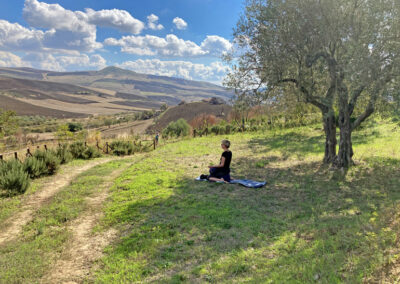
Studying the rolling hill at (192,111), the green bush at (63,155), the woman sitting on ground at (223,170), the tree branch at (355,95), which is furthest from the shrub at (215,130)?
the rolling hill at (192,111)

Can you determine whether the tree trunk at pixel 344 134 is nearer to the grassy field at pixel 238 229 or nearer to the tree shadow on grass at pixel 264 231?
the grassy field at pixel 238 229

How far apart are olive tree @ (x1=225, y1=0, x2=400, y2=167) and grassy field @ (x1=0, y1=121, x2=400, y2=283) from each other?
3011 millimetres

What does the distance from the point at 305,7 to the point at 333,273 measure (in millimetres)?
9640

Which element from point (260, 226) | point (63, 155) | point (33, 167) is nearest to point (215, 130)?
point (63, 155)

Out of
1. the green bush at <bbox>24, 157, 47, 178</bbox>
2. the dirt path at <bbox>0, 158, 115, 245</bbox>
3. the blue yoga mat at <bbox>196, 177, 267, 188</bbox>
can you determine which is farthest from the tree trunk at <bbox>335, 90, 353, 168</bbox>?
the green bush at <bbox>24, 157, 47, 178</bbox>

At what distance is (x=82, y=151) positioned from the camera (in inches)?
709

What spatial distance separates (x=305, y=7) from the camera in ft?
33.2

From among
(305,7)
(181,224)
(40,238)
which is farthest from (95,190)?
(305,7)

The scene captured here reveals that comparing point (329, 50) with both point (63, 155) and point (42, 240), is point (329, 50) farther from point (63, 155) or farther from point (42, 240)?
point (63, 155)

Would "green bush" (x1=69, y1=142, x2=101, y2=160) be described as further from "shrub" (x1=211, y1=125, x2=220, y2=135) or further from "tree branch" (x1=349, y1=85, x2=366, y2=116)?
"tree branch" (x1=349, y1=85, x2=366, y2=116)

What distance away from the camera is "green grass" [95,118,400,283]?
14.0 feet

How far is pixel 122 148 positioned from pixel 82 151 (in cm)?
329

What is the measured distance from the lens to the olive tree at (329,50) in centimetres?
884

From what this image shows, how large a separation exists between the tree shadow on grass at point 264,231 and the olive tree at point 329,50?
10.3 ft
